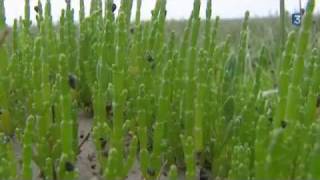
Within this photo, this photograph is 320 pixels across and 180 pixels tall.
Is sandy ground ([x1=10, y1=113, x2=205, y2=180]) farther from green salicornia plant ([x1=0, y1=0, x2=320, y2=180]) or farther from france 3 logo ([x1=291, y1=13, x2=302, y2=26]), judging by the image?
france 3 logo ([x1=291, y1=13, x2=302, y2=26])

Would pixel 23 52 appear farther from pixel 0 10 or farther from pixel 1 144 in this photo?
pixel 1 144

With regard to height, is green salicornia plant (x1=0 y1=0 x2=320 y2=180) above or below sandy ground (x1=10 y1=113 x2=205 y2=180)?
above

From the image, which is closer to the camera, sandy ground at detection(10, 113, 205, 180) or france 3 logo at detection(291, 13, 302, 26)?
sandy ground at detection(10, 113, 205, 180)

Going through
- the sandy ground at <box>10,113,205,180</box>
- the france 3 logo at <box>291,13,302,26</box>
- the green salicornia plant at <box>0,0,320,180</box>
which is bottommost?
the sandy ground at <box>10,113,205,180</box>

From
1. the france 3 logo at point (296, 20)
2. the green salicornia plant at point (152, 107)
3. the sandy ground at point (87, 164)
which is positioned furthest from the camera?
the france 3 logo at point (296, 20)

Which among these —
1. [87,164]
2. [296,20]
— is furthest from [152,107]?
[296,20]

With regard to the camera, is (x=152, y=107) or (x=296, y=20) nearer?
(x=152, y=107)

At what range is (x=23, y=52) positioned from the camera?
5.93 ft

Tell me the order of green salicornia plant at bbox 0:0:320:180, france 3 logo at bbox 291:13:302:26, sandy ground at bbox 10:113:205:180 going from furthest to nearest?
france 3 logo at bbox 291:13:302:26 < sandy ground at bbox 10:113:205:180 < green salicornia plant at bbox 0:0:320:180

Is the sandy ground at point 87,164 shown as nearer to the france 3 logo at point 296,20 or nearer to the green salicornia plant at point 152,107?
the green salicornia plant at point 152,107

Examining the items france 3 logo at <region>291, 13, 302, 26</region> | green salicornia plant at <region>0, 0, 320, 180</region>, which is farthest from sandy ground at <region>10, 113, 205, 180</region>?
france 3 logo at <region>291, 13, 302, 26</region>

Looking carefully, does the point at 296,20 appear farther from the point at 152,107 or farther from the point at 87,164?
the point at 87,164

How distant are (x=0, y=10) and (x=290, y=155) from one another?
1.09m

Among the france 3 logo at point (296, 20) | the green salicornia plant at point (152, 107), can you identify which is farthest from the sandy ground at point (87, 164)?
the france 3 logo at point (296, 20)
